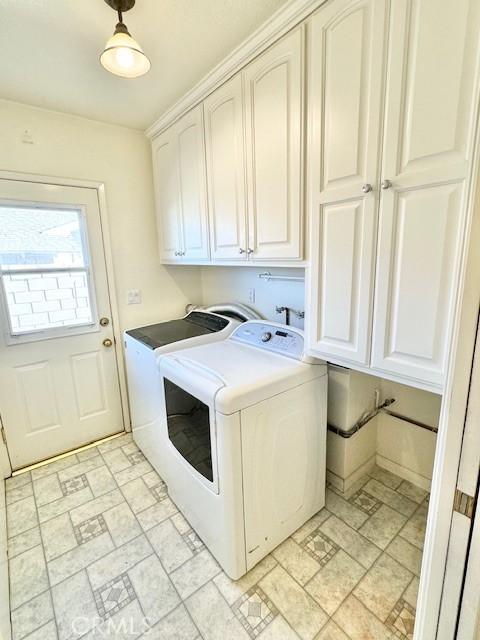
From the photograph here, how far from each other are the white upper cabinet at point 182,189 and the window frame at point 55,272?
58cm

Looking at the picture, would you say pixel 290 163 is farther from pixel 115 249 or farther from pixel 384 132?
pixel 115 249

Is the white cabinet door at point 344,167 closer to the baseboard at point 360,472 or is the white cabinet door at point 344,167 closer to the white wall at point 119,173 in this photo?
the baseboard at point 360,472

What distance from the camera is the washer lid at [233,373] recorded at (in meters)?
1.24

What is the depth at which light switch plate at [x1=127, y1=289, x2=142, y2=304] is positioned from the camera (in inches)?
97.5

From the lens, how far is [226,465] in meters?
1.24

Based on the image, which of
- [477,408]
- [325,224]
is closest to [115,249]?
[325,224]

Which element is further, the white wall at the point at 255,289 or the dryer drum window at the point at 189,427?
the white wall at the point at 255,289

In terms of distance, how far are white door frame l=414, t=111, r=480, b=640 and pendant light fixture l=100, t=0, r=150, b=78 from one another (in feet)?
4.19

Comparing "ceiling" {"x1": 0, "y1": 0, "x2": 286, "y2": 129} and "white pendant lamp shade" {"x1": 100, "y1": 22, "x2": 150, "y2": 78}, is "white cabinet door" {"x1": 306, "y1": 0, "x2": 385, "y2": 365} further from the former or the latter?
"white pendant lamp shade" {"x1": 100, "y1": 22, "x2": 150, "y2": 78}

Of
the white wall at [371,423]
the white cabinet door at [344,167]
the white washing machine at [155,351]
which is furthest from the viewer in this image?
the white washing machine at [155,351]

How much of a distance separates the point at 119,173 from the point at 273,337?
69.9 inches

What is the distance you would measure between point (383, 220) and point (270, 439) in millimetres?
1013

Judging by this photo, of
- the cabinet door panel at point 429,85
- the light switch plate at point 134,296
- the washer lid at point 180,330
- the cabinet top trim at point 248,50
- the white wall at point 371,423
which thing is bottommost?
the white wall at point 371,423

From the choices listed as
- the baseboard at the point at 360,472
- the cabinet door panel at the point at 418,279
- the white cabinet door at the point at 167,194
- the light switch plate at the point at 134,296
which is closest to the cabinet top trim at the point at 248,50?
the white cabinet door at the point at 167,194
